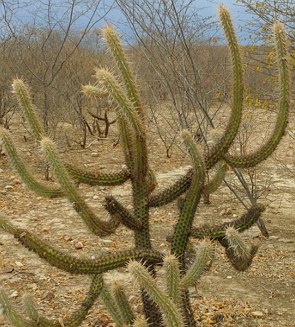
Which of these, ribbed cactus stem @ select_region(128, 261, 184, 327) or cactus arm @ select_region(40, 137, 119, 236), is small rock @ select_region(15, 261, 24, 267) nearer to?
cactus arm @ select_region(40, 137, 119, 236)

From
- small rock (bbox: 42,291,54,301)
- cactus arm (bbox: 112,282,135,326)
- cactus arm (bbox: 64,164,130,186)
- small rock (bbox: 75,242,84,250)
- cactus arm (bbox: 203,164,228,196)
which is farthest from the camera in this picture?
small rock (bbox: 75,242,84,250)

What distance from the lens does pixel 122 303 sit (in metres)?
3.29

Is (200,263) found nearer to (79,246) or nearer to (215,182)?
(215,182)

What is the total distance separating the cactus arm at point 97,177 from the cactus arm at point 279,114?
1.90 ft

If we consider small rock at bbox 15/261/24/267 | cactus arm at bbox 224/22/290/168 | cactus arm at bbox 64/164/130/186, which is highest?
cactus arm at bbox 224/22/290/168

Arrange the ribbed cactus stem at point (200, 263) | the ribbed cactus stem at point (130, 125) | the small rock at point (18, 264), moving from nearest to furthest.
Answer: the ribbed cactus stem at point (130, 125) → the ribbed cactus stem at point (200, 263) → the small rock at point (18, 264)

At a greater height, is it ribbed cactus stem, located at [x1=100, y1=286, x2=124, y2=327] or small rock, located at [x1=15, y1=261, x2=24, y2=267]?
ribbed cactus stem, located at [x1=100, y1=286, x2=124, y2=327]

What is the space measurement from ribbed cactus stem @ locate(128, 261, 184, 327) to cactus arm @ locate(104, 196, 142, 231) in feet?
1.48

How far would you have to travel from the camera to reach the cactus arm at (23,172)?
3.01 meters

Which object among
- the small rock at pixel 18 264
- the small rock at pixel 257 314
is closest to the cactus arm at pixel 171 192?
the small rock at pixel 257 314

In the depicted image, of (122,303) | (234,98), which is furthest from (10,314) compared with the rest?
(234,98)

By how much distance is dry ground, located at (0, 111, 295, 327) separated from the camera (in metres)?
4.50

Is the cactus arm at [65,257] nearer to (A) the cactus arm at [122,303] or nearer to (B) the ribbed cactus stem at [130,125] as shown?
(A) the cactus arm at [122,303]

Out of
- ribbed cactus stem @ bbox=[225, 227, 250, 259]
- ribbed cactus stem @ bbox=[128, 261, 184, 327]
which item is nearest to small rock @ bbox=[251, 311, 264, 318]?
ribbed cactus stem @ bbox=[225, 227, 250, 259]
